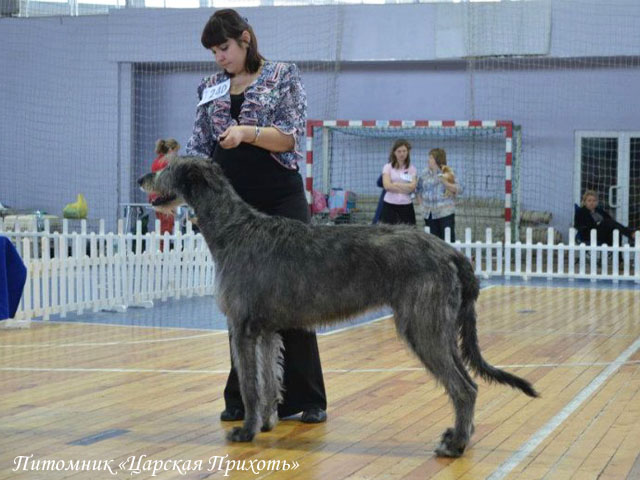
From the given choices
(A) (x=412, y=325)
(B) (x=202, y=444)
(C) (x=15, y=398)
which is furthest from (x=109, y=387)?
(A) (x=412, y=325)

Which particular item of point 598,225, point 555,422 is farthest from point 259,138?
point 598,225

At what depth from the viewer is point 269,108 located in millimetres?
4922

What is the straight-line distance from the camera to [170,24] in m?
18.6

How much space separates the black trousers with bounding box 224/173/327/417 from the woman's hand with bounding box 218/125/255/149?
41cm

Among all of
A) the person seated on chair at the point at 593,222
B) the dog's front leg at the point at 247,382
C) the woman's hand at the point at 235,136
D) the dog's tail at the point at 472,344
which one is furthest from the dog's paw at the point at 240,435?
the person seated on chair at the point at 593,222

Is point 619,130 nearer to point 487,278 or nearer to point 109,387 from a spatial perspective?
point 487,278

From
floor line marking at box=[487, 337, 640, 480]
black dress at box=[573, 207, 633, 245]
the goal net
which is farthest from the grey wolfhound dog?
the goal net

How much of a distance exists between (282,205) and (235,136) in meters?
0.51

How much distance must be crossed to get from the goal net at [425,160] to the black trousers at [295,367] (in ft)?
37.8

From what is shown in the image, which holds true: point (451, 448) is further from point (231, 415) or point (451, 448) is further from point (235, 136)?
point (235, 136)

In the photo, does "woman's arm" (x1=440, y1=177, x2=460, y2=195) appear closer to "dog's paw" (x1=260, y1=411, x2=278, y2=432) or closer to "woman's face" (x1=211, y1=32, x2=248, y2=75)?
"woman's face" (x1=211, y1=32, x2=248, y2=75)

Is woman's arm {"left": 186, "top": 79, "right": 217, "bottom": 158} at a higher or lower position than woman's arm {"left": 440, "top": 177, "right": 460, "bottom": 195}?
higher

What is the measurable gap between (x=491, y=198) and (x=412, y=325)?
43.9ft

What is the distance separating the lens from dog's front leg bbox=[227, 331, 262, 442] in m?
4.58
